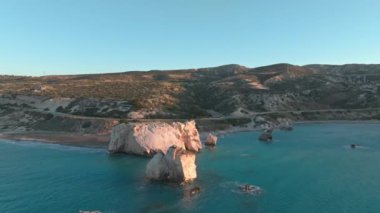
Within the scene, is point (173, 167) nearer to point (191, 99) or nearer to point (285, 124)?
point (285, 124)

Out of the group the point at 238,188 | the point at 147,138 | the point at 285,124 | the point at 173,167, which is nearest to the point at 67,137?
the point at 147,138

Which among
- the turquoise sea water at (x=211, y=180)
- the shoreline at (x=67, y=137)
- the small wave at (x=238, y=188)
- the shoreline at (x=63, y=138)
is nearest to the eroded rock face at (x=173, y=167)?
the turquoise sea water at (x=211, y=180)

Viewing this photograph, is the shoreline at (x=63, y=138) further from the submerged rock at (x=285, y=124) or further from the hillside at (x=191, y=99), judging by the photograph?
the submerged rock at (x=285, y=124)

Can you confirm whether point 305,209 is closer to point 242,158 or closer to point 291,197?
point 291,197

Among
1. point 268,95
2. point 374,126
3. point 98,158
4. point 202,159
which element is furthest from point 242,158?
point 268,95

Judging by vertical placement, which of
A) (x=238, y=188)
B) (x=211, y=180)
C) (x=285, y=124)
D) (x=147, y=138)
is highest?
(x=147, y=138)

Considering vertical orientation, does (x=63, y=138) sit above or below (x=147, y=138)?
below
